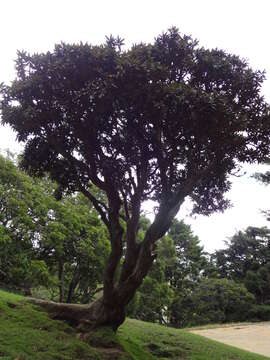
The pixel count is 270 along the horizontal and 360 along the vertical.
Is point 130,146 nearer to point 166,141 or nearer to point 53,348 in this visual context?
point 166,141

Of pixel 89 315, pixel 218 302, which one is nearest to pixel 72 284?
pixel 89 315

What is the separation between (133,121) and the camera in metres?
7.47

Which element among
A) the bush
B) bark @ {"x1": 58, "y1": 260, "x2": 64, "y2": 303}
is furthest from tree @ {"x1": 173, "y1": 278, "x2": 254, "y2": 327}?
bark @ {"x1": 58, "y1": 260, "x2": 64, "y2": 303}

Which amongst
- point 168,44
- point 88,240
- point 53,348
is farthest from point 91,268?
point 168,44

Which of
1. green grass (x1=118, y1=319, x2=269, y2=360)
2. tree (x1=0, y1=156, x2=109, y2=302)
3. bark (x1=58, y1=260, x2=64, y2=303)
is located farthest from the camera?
bark (x1=58, y1=260, x2=64, y2=303)

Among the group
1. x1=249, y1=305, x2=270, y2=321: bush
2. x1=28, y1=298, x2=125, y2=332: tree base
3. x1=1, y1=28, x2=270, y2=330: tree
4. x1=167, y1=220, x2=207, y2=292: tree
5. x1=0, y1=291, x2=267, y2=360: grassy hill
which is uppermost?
x1=167, y1=220, x2=207, y2=292: tree

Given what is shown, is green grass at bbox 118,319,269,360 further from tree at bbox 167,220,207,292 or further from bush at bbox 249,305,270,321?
tree at bbox 167,220,207,292

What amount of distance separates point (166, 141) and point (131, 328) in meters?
7.63

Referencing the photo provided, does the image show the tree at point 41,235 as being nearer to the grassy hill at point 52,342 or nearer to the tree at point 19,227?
the tree at point 19,227

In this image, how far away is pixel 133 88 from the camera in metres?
6.90

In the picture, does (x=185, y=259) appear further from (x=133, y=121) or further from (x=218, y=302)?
(x=133, y=121)

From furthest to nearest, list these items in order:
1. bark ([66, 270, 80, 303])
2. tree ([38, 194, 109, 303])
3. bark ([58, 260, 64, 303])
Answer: bark ([66, 270, 80, 303])
bark ([58, 260, 64, 303])
tree ([38, 194, 109, 303])

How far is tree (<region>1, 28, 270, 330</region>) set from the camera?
691 cm

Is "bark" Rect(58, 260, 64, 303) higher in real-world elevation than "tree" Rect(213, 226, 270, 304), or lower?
lower
